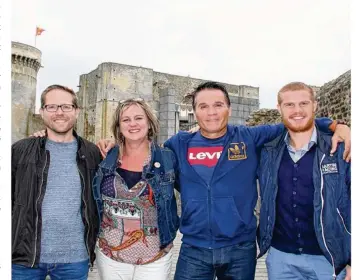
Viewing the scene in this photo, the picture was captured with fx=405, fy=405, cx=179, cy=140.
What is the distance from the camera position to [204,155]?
3355mm

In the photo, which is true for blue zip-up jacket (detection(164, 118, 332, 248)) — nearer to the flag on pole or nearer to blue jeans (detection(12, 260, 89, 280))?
blue jeans (detection(12, 260, 89, 280))

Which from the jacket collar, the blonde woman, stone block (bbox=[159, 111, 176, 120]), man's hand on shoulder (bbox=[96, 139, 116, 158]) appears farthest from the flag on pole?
the jacket collar

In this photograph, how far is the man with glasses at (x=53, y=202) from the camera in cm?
303

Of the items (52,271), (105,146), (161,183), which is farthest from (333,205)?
(52,271)

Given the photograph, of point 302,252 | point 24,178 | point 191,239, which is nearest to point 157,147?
point 191,239

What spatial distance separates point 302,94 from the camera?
10.4 ft

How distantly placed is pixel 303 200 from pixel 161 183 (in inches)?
43.0

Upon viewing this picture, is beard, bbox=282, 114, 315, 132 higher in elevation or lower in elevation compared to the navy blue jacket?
higher

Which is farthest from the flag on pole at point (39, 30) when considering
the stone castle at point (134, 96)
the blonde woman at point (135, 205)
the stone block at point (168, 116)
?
the blonde woman at point (135, 205)

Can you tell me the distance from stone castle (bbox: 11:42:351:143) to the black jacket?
324 cm

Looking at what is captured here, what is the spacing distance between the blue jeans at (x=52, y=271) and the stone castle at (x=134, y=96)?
3484mm

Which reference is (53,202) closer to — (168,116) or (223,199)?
(223,199)

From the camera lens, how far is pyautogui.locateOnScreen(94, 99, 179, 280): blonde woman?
10.1ft

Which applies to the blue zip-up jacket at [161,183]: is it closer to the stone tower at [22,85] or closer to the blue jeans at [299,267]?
the blue jeans at [299,267]
